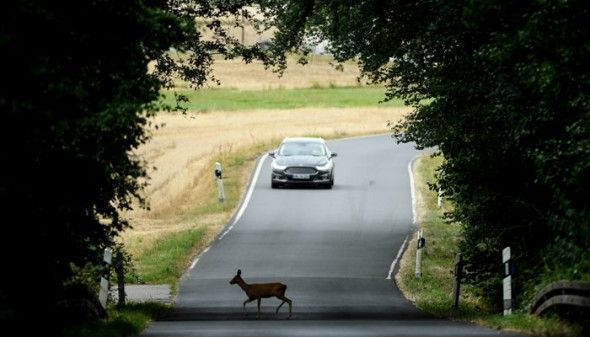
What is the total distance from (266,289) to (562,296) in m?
5.80

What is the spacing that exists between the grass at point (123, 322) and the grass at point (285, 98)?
6362 cm

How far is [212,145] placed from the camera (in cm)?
6216

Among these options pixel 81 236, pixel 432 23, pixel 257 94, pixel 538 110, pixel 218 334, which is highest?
pixel 257 94

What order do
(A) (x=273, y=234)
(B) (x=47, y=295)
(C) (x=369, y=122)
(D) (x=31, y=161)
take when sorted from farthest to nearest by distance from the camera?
(C) (x=369, y=122) < (A) (x=273, y=234) < (B) (x=47, y=295) < (D) (x=31, y=161)

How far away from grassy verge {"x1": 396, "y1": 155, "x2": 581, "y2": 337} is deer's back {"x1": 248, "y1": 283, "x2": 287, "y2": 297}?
2945 millimetres

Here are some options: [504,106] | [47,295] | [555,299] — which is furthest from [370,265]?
[47,295]

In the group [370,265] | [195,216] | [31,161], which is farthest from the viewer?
[195,216]

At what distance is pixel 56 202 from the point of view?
14242 millimetres

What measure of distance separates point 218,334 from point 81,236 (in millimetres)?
2121

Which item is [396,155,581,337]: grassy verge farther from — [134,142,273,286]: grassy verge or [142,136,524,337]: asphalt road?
[134,142,273,286]: grassy verge

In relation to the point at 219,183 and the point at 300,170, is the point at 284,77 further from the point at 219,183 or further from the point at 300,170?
the point at 219,183

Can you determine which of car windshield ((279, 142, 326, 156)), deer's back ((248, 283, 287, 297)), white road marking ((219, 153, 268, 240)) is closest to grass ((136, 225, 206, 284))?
white road marking ((219, 153, 268, 240))

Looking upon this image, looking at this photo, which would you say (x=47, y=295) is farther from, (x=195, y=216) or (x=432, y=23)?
(x=195, y=216)

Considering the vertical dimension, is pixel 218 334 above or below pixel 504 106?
below
